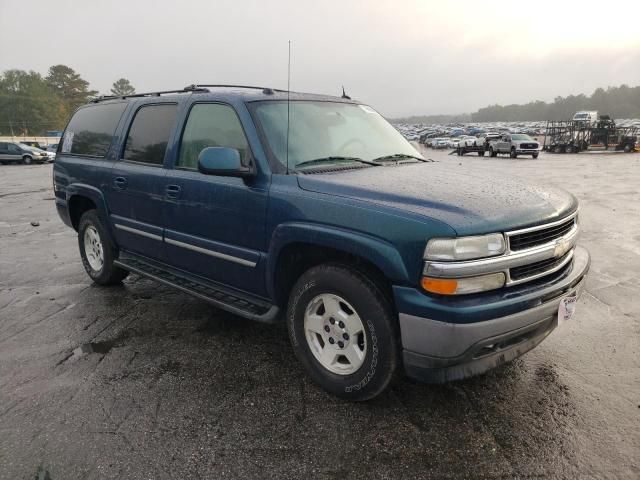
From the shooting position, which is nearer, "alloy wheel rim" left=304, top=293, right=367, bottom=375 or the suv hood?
the suv hood

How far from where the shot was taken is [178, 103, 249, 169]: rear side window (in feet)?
11.4

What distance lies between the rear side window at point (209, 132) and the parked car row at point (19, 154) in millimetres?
35943

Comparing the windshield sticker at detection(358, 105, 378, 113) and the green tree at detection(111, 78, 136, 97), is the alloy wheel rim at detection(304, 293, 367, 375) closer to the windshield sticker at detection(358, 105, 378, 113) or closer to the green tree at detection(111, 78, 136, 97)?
the windshield sticker at detection(358, 105, 378, 113)

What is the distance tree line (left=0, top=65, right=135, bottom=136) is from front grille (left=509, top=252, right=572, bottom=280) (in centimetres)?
10403

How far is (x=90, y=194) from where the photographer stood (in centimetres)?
495

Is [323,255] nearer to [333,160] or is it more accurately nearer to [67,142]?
[333,160]

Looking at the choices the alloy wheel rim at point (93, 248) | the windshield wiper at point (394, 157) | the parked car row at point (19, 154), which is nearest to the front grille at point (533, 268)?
the windshield wiper at point (394, 157)

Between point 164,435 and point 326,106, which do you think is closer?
point 164,435

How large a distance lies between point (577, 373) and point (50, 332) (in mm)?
4141

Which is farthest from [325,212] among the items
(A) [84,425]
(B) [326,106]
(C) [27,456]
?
(C) [27,456]

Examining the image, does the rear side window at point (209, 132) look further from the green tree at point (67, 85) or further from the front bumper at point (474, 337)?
the green tree at point (67, 85)

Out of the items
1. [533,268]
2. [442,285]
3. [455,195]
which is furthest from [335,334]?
[533,268]

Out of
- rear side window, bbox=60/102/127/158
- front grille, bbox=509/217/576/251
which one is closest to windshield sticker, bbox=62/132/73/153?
rear side window, bbox=60/102/127/158

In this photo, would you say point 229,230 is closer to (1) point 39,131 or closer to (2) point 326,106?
(2) point 326,106
